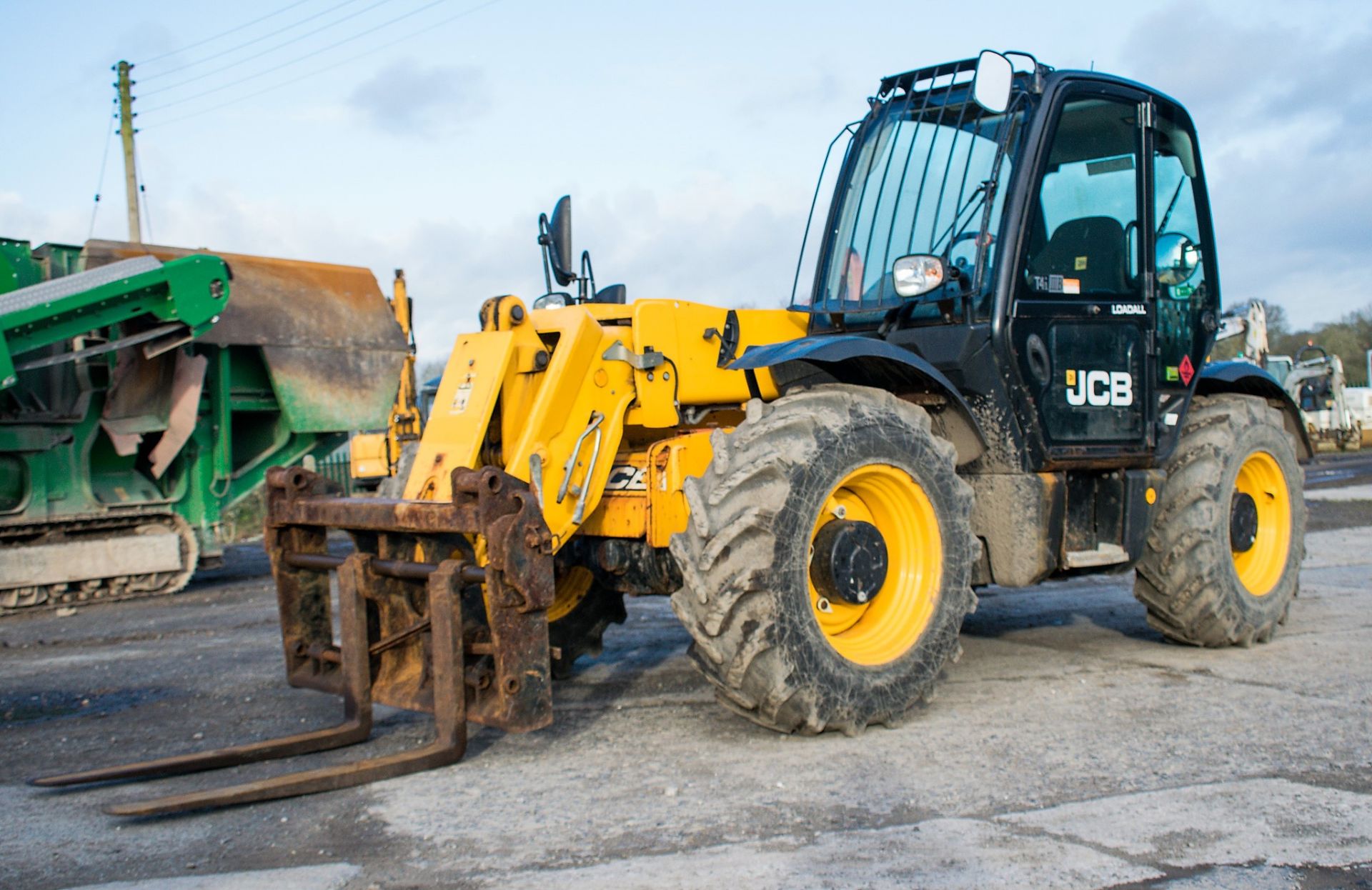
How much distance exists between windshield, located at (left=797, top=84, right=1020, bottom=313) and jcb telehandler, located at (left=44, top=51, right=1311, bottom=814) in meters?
0.02

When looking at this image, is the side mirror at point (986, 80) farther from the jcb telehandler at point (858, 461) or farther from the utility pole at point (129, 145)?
the utility pole at point (129, 145)

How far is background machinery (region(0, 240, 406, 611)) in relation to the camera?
1024cm

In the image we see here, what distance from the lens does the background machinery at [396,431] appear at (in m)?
12.9

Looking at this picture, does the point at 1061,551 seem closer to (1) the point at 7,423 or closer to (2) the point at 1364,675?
(2) the point at 1364,675

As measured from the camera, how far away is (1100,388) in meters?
6.18

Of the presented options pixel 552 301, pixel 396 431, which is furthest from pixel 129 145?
pixel 552 301

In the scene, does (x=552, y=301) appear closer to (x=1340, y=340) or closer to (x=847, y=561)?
(x=847, y=561)

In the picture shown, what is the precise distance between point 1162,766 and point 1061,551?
1.72 meters

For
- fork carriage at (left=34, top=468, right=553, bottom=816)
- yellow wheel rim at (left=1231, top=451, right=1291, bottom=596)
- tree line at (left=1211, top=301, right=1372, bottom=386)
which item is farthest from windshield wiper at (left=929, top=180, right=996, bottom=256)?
tree line at (left=1211, top=301, right=1372, bottom=386)

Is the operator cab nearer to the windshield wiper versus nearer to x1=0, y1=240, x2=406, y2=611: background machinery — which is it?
the windshield wiper

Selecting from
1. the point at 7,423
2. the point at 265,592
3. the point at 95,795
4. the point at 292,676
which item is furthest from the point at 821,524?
the point at 7,423

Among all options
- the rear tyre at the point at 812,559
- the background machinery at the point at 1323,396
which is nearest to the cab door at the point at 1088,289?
the rear tyre at the point at 812,559

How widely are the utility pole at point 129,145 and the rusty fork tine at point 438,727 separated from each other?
23700 millimetres

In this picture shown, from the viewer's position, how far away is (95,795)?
4398mm
